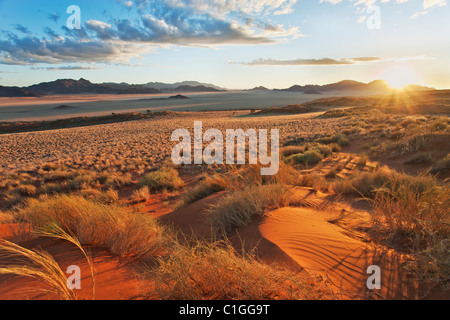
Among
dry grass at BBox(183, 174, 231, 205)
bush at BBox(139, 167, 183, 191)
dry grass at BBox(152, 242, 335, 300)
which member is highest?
dry grass at BBox(152, 242, 335, 300)

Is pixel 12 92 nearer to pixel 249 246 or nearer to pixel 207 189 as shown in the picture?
pixel 207 189

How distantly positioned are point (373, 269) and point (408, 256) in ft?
1.74

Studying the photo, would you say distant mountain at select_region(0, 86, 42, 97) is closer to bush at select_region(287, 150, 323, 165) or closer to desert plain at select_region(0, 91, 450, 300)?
bush at select_region(287, 150, 323, 165)

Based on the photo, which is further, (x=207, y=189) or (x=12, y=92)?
(x=12, y=92)

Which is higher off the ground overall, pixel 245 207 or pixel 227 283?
pixel 227 283

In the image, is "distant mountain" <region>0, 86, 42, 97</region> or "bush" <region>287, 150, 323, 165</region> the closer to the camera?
"bush" <region>287, 150, 323, 165</region>

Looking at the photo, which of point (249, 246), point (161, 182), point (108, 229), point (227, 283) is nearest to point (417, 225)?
point (249, 246)

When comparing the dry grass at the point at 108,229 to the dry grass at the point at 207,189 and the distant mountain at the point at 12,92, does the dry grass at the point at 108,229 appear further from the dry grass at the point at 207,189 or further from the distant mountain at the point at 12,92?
the distant mountain at the point at 12,92

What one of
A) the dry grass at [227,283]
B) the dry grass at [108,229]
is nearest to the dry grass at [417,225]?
the dry grass at [227,283]

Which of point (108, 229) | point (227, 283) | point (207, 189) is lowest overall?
point (207, 189)

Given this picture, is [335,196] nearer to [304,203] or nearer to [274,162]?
[304,203]

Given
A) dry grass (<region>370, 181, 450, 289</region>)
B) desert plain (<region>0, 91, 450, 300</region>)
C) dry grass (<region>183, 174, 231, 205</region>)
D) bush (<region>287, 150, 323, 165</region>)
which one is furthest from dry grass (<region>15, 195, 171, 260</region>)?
bush (<region>287, 150, 323, 165</region>)

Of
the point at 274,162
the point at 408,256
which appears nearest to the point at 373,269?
the point at 408,256
